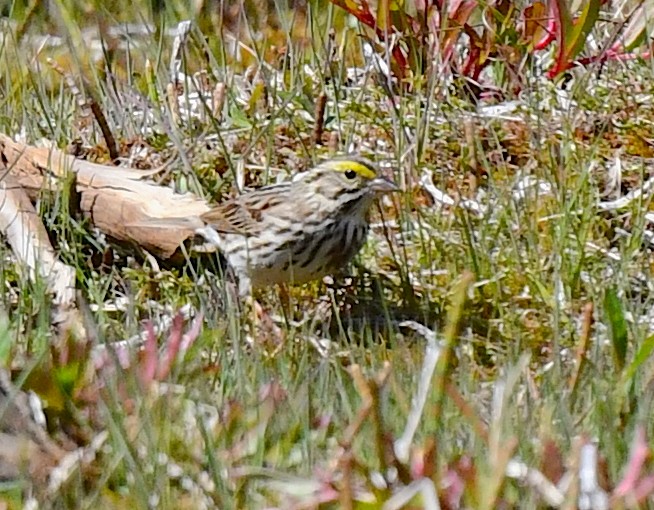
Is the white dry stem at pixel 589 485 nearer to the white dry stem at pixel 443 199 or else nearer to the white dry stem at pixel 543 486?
the white dry stem at pixel 543 486

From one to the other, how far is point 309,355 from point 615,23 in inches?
95.8

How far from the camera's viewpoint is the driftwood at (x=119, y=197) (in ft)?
14.9

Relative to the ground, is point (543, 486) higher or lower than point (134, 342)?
higher

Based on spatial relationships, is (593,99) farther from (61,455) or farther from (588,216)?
(61,455)

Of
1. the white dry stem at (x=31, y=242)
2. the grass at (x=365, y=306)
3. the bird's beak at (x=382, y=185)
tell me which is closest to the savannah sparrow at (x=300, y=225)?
the bird's beak at (x=382, y=185)

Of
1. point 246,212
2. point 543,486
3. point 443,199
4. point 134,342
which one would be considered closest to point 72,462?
point 134,342

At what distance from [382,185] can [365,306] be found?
1.26 ft

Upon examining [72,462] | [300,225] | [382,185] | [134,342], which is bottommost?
[300,225]

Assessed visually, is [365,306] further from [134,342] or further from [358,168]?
[134,342]

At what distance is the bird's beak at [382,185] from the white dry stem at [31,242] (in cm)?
95

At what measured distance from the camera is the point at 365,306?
4.41 m

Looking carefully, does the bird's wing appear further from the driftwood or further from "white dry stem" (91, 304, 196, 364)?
→ "white dry stem" (91, 304, 196, 364)

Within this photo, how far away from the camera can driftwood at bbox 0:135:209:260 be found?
4527mm

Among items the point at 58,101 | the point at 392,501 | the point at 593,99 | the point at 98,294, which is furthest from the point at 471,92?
the point at 392,501
